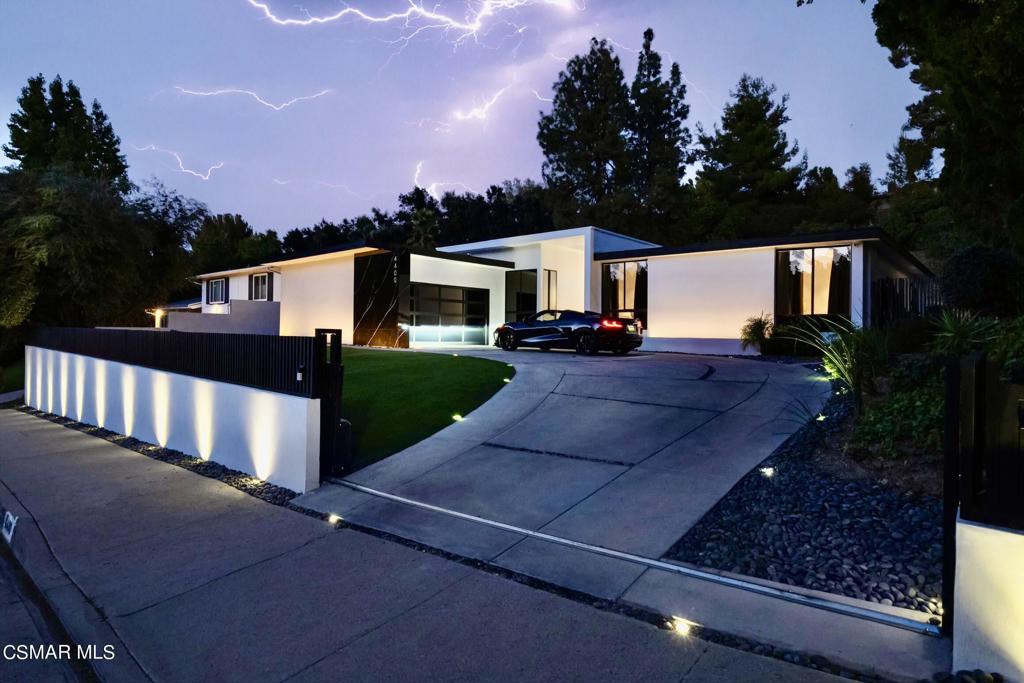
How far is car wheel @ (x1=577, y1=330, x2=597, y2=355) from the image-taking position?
15250 mm

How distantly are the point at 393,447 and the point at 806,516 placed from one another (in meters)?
4.50

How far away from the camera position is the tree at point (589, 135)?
3666 centimetres

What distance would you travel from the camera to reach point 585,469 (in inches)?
231

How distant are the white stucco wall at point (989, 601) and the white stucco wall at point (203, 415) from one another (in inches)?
206

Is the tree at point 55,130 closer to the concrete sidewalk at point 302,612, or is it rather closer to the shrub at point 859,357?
the concrete sidewalk at point 302,612

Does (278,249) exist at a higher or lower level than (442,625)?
higher

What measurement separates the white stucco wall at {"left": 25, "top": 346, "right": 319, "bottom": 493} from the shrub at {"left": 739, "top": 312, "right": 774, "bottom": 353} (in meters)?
13.0

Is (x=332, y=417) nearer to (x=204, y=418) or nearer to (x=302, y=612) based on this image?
(x=204, y=418)

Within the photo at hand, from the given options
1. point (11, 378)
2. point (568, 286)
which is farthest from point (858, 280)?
point (11, 378)

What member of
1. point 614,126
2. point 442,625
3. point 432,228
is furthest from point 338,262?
point 432,228

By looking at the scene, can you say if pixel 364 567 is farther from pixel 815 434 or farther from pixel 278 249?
pixel 278 249

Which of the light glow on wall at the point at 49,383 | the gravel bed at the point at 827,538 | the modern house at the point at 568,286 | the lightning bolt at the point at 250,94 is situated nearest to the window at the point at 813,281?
the modern house at the point at 568,286

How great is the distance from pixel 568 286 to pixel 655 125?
63.2ft

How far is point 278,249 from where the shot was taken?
5544 cm
